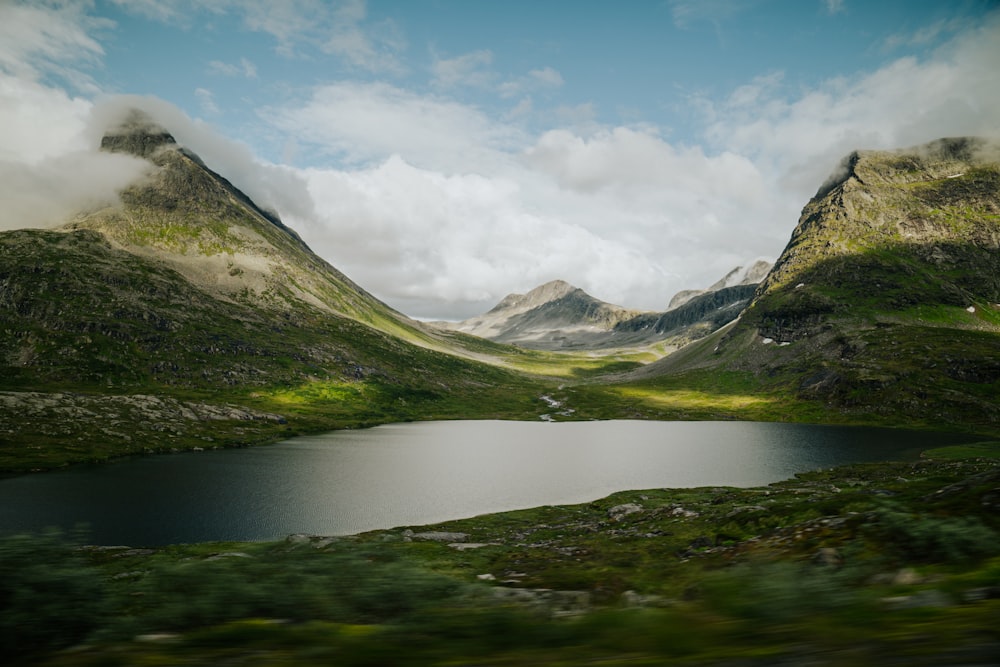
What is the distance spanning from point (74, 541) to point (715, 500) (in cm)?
6491

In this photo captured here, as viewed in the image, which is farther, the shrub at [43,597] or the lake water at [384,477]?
the lake water at [384,477]

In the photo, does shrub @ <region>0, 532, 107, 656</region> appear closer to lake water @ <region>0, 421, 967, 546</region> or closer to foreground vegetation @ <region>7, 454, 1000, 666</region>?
foreground vegetation @ <region>7, 454, 1000, 666</region>

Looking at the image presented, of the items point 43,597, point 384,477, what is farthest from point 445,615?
point 384,477

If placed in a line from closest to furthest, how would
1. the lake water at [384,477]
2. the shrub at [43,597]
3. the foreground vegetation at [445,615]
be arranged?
the foreground vegetation at [445,615]
the shrub at [43,597]
the lake water at [384,477]

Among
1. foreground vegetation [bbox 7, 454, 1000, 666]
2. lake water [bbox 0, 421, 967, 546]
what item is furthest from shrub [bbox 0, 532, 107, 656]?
lake water [bbox 0, 421, 967, 546]

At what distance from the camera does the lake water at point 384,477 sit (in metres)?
61.4

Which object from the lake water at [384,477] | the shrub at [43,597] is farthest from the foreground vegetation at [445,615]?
the lake water at [384,477]

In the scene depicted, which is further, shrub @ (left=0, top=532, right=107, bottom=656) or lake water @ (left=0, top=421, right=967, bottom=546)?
lake water @ (left=0, top=421, right=967, bottom=546)

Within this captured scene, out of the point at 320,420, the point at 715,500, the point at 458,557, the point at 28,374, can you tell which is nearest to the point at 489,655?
the point at 458,557

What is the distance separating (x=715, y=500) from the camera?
60375mm

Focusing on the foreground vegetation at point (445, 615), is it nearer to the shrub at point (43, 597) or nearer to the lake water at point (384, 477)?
the shrub at point (43, 597)

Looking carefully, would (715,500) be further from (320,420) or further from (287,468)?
(320,420)

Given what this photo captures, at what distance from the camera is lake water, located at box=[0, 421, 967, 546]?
61.4m

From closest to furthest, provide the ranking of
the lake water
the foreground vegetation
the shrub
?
the foreground vegetation < the shrub < the lake water
